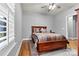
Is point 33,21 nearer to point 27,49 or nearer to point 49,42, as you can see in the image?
point 27,49

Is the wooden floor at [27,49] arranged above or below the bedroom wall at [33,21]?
below

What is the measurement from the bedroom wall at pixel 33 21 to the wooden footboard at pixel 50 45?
131cm

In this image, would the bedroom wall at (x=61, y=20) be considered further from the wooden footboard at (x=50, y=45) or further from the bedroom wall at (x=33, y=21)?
the wooden footboard at (x=50, y=45)

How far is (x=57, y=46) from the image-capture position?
3.67m

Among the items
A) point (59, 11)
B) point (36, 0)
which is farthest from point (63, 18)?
point (36, 0)

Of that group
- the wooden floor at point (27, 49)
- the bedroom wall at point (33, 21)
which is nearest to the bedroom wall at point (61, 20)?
the bedroom wall at point (33, 21)

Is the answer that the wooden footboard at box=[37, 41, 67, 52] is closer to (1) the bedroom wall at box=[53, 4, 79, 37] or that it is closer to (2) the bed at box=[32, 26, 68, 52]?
(2) the bed at box=[32, 26, 68, 52]

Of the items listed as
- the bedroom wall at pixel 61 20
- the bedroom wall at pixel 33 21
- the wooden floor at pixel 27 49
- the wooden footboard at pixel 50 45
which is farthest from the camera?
the bedroom wall at pixel 33 21

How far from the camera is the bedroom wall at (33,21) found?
15.6ft

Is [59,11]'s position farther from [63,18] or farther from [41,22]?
[41,22]

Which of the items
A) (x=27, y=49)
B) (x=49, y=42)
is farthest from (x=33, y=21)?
(x=49, y=42)

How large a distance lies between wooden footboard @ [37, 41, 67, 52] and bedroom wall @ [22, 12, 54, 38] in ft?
4.31

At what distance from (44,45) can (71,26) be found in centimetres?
203

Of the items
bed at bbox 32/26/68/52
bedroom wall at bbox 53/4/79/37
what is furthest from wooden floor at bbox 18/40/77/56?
bedroom wall at bbox 53/4/79/37
